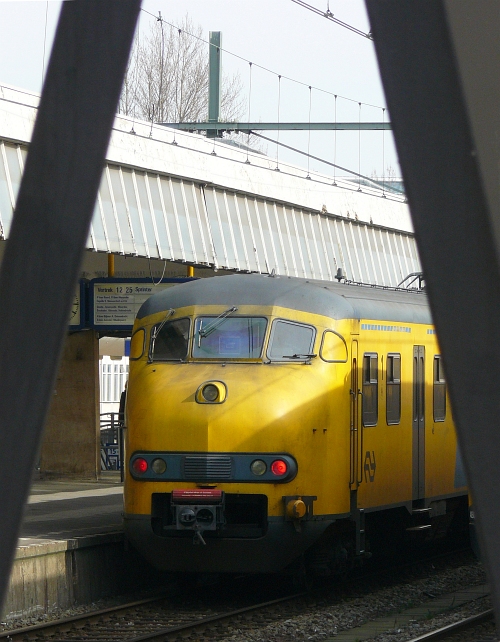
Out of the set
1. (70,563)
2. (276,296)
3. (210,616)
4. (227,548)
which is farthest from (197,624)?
(276,296)

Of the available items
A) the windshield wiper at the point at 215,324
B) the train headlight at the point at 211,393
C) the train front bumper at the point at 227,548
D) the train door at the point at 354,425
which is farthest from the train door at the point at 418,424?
the train headlight at the point at 211,393

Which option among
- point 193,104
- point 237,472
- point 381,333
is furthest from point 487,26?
point 193,104

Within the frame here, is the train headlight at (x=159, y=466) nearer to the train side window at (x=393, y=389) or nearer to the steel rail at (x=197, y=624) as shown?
the steel rail at (x=197, y=624)

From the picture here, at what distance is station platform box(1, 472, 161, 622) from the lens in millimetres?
10516

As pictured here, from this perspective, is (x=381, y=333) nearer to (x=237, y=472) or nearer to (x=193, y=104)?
(x=237, y=472)

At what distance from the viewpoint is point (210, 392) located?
10.6m

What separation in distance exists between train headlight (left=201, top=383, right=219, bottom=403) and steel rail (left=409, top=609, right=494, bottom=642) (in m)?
2.82

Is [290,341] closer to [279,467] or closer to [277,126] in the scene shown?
[279,467]

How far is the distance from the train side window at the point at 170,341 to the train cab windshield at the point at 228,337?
0.40 ft

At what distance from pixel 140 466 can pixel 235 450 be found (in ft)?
3.23

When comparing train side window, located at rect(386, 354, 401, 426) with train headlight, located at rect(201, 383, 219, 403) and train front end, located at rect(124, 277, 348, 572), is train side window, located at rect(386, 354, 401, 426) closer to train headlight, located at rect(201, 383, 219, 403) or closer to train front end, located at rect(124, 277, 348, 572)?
train front end, located at rect(124, 277, 348, 572)

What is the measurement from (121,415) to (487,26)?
51.2ft

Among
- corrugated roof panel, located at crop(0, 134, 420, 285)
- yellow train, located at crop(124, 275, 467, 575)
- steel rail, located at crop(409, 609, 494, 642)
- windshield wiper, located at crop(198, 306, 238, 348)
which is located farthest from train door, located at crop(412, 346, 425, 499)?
corrugated roof panel, located at crop(0, 134, 420, 285)

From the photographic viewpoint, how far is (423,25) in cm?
191
